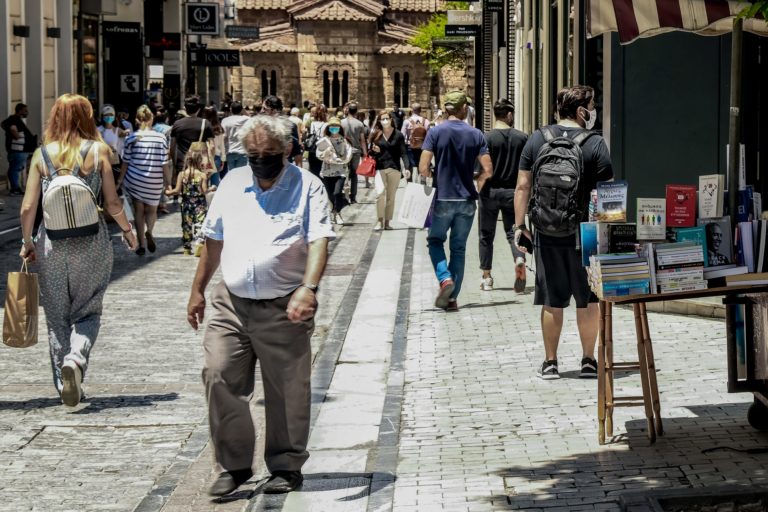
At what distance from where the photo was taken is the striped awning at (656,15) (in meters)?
7.20

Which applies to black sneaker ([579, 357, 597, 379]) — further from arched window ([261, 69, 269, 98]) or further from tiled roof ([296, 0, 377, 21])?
arched window ([261, 69, 269, 98])

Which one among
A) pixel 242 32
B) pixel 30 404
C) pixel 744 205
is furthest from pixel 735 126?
pixel 242 32

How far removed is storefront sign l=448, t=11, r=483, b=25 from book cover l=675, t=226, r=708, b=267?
31534 millimetres

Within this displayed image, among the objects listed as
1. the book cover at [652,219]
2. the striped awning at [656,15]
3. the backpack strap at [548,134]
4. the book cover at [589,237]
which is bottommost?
the book cover at [589,237]

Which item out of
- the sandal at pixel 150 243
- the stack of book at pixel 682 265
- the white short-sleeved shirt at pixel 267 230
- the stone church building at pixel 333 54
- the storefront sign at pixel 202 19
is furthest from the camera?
the stone church building at pixel 333 54

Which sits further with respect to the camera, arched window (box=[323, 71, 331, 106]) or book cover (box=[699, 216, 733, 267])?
arched window (box=[323, 71, 331, 106])

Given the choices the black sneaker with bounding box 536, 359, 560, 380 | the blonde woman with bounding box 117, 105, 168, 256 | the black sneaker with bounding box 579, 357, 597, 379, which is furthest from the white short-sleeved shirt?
the blonde woman with bounding box 117, 105, 168, 256

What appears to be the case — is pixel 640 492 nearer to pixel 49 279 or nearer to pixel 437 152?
pixel 49 279

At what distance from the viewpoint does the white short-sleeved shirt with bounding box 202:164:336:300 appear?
6664mm

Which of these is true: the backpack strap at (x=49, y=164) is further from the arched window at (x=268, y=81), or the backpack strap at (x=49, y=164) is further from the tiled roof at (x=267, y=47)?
the arched window at (x=268, y=81)

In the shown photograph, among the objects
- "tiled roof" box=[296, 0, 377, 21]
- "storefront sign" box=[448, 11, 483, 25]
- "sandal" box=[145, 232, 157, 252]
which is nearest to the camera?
"sandal" box=[145, 232, 157, 252]

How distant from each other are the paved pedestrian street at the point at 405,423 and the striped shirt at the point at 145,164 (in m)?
4.41

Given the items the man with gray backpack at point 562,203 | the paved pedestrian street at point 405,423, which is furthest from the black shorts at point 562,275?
the paved pedestrian street at point 405,423

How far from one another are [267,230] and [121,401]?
109 inches
